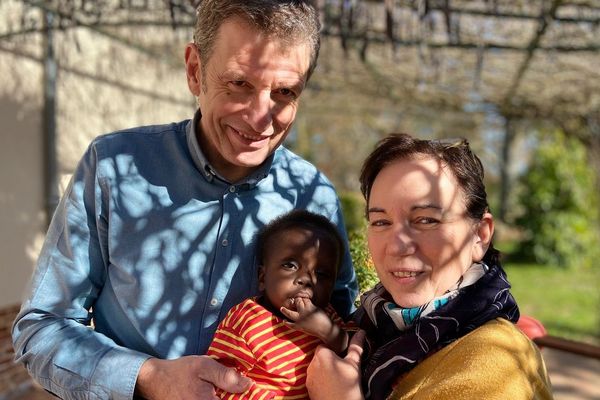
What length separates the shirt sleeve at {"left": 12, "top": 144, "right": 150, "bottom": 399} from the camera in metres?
1.83

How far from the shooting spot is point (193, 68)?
2.01 meters

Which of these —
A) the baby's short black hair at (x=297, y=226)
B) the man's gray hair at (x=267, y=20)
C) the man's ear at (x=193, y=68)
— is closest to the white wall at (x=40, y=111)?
the man's ear at (x=193, y=68)

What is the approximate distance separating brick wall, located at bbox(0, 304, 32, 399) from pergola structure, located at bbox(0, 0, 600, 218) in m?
1.52

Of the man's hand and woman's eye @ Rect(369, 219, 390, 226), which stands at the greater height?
woman's eye @ Rect(369, 219, 390, 226)

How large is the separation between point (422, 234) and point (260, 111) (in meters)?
0.52

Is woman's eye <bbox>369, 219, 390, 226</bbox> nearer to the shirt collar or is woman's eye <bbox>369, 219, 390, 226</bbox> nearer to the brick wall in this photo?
the shirt collar

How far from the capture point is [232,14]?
6.02ft

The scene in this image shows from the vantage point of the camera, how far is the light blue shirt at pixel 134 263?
186cm

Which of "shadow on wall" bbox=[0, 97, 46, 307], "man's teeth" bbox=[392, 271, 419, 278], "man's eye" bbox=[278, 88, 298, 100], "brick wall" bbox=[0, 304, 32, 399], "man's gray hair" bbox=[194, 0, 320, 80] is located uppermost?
"man's gray hair" bbox=[194, 0, 320, 80]

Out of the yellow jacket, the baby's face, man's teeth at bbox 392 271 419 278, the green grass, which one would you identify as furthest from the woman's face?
the green grass

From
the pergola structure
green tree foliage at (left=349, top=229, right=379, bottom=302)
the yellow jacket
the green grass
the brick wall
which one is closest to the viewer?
the yellow jacket

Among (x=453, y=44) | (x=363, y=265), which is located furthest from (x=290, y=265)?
(x=453, y=44)

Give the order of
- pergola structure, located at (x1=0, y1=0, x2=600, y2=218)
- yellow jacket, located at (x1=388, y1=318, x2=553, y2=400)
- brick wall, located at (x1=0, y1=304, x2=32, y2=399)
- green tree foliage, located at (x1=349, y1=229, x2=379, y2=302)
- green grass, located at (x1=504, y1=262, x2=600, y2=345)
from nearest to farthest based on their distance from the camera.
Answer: yellow jacket, located at (x1=388, y1=318, x2=553, y2=400) → green tree foliage, located at (x1=349, y1=229, x2=379, y2=302) → pergola structure, located at (x1=0, y1=0, x2=600, y2=218) → brick wall, located at (x1=0, y1=304, x2=32, y2=399) → green grass, located at (x1=504, y1=262, x2=600, y2=345)

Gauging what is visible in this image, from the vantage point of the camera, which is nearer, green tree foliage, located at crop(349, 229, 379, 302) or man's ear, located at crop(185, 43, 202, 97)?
man's ear, located at crop(185, 43, 202, 97)
